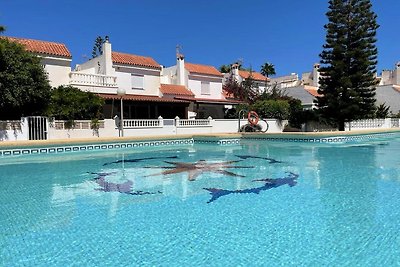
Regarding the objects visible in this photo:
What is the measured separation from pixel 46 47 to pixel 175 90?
10802 mm

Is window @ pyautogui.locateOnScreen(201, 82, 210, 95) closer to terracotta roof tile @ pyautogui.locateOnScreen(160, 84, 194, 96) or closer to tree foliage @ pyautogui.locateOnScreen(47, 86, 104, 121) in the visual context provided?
terracotta roof tile @ pyautogui.locateOnScreen(160, 84, 194, 96)

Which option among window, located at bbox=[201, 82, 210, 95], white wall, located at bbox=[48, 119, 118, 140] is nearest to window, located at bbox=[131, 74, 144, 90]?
window, located at bbox=[201, 82, 210, 95]

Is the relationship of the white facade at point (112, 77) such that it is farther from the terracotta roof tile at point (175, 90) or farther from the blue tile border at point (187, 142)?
the blue tile border at point (187, 142)

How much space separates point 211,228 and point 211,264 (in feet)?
3.44

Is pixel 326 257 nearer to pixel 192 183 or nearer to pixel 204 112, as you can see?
pixel 192 183

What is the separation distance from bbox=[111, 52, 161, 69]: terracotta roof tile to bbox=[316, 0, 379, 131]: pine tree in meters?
15.0

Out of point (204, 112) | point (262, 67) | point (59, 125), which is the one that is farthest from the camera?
point (262, 67)

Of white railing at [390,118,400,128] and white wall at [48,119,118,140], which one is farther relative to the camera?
white railing at [390,118,400,128]

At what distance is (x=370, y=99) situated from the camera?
1029 inches

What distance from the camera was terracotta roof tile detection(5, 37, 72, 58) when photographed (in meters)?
21.1

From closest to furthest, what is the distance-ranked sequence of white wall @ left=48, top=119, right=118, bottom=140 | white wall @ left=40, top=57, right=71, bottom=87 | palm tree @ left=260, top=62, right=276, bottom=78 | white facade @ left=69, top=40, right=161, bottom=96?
white wall @ left=48, top=119, right=118, bottom=140 → white wall @ left=40, top=57, right=71, bottom=87 → white facade @ left=69, top=40, right=161, bottom=96 → palm tree @ left=260, top=62, right=276, bottom=78

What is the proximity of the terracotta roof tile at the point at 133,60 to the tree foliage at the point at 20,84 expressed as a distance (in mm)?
9300

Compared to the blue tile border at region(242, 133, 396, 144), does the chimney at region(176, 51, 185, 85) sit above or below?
above

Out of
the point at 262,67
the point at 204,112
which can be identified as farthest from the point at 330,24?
the point at 262,67
